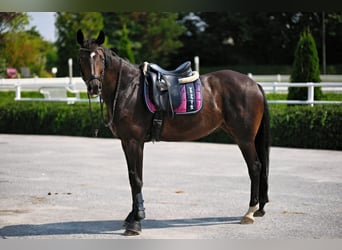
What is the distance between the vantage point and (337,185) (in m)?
6.42

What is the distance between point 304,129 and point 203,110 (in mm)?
4727

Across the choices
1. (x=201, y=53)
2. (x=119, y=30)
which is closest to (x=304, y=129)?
(x=201, y=53)

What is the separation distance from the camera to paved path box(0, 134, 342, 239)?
471cm

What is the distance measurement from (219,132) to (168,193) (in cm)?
445

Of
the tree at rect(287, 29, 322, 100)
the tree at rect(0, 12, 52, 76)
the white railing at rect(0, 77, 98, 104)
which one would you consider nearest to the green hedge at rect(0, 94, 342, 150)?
the white railing at rect(0, 77, 98, 104)

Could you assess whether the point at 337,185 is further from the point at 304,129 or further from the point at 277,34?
the point at 277,34

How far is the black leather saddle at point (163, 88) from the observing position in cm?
463

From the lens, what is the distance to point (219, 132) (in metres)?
10.5

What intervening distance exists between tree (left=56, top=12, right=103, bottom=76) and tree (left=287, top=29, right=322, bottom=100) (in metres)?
7.25

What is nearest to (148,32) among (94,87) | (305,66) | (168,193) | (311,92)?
(305,66)

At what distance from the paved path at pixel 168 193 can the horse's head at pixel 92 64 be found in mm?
1058

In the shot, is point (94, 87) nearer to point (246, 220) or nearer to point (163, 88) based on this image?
point (163, 88)

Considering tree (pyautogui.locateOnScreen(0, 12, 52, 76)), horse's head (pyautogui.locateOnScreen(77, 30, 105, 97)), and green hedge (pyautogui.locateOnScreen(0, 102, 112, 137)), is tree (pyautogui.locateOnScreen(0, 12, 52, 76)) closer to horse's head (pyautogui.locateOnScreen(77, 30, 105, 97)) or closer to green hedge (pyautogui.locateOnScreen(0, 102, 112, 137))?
green hedge (pyautogui.locateOnScreen(0, 102, 112, 137))

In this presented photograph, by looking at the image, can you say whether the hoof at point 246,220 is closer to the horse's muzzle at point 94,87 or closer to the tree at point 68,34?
the horse's muzzle at point 94,87
